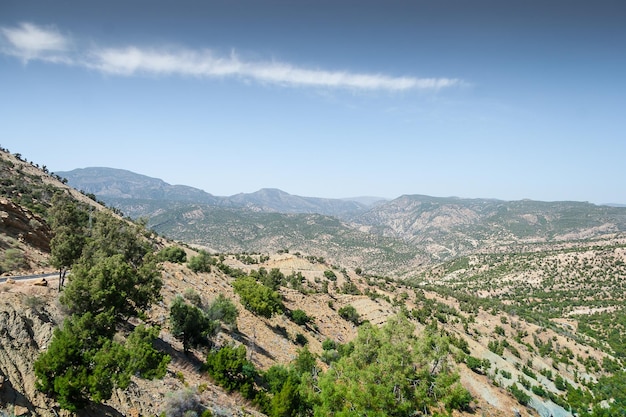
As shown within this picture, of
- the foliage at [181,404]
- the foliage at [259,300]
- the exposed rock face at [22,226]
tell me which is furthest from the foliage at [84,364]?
the foliage at [259,300]

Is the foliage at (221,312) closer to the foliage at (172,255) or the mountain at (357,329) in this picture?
the mountain at (357,329)

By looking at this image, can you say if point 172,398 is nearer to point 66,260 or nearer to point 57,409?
point 57,409

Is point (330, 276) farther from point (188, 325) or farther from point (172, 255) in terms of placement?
point (188, 325)

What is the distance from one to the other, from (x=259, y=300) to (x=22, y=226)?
79.7ft

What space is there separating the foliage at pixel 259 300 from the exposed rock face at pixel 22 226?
2028 cm

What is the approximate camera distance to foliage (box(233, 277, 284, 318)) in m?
39.5

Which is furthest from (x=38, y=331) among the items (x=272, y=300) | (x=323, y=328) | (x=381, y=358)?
(x=323, y=328)

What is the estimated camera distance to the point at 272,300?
41.1 m

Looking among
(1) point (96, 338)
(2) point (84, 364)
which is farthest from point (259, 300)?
(2) point (84, 364)

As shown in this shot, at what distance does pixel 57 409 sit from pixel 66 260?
40.2 ft

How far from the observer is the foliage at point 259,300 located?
39531 mm

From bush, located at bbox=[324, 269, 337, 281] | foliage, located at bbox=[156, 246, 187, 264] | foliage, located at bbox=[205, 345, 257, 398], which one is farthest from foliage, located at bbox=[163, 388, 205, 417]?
bush, located at bbox=[324, 269, 337, 281]

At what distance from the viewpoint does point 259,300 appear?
1575 inches

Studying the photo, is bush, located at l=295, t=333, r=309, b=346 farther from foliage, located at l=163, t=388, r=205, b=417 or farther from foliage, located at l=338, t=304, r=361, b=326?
foliage, located at l=163, t=388, r=205, b=417
